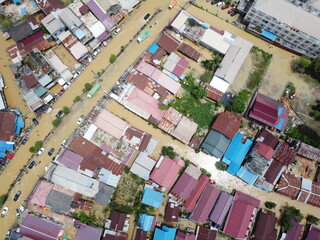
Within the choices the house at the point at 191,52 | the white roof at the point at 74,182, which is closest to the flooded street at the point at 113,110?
the white roof at the point at 74,182

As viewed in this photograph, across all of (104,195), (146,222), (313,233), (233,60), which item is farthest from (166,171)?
(313,233)

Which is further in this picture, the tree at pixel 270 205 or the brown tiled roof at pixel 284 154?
the brown tiled roof at pixel 284 154

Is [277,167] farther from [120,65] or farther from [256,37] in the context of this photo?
[120,65]

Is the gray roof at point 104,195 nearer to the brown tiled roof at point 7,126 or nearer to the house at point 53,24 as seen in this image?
the brown tiled roof at point 7,126

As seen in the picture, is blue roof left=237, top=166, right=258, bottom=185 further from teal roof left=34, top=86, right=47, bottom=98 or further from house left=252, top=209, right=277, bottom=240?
teal roof left=34, top=86, right=47, bottom=98

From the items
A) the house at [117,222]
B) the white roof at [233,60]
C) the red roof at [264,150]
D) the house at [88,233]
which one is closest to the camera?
the house at [88,233]

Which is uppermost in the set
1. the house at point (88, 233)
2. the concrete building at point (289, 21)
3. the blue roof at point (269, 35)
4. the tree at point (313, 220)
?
the concrete building at point (289, 21)
